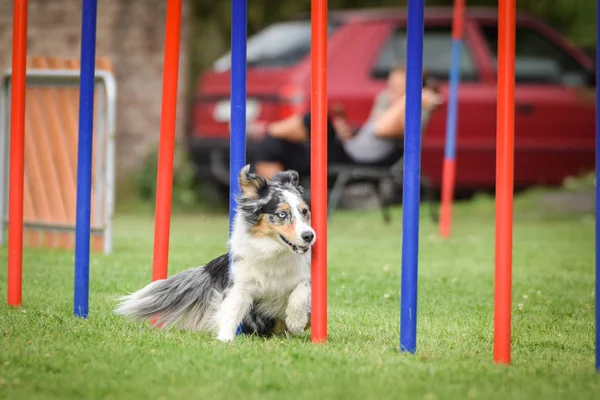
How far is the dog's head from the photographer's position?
467cm

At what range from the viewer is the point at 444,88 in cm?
1225

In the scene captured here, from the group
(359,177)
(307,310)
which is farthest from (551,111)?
(307,310)

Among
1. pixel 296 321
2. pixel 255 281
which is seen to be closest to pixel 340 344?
→ pixel 296 321

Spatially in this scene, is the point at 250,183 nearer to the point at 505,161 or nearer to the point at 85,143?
the point at 85,143

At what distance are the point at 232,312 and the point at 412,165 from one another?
3.60 feet

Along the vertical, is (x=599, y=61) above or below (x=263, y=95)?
below

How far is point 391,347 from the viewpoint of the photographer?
4.67m

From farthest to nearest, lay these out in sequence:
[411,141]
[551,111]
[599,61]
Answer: [551,111], [411,141], [599,61]

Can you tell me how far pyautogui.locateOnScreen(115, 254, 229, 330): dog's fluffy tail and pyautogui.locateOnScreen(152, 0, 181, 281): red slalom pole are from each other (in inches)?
6.4

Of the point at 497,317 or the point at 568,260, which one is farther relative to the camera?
the point at 568,260

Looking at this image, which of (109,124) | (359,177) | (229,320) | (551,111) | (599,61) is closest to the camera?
(599,61)

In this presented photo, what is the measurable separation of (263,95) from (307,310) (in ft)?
23.2

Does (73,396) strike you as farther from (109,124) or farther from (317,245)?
(109,124)

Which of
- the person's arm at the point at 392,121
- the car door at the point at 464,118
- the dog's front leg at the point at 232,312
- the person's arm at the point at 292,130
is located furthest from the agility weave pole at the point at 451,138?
the dog's front leg at the point at 232,312
